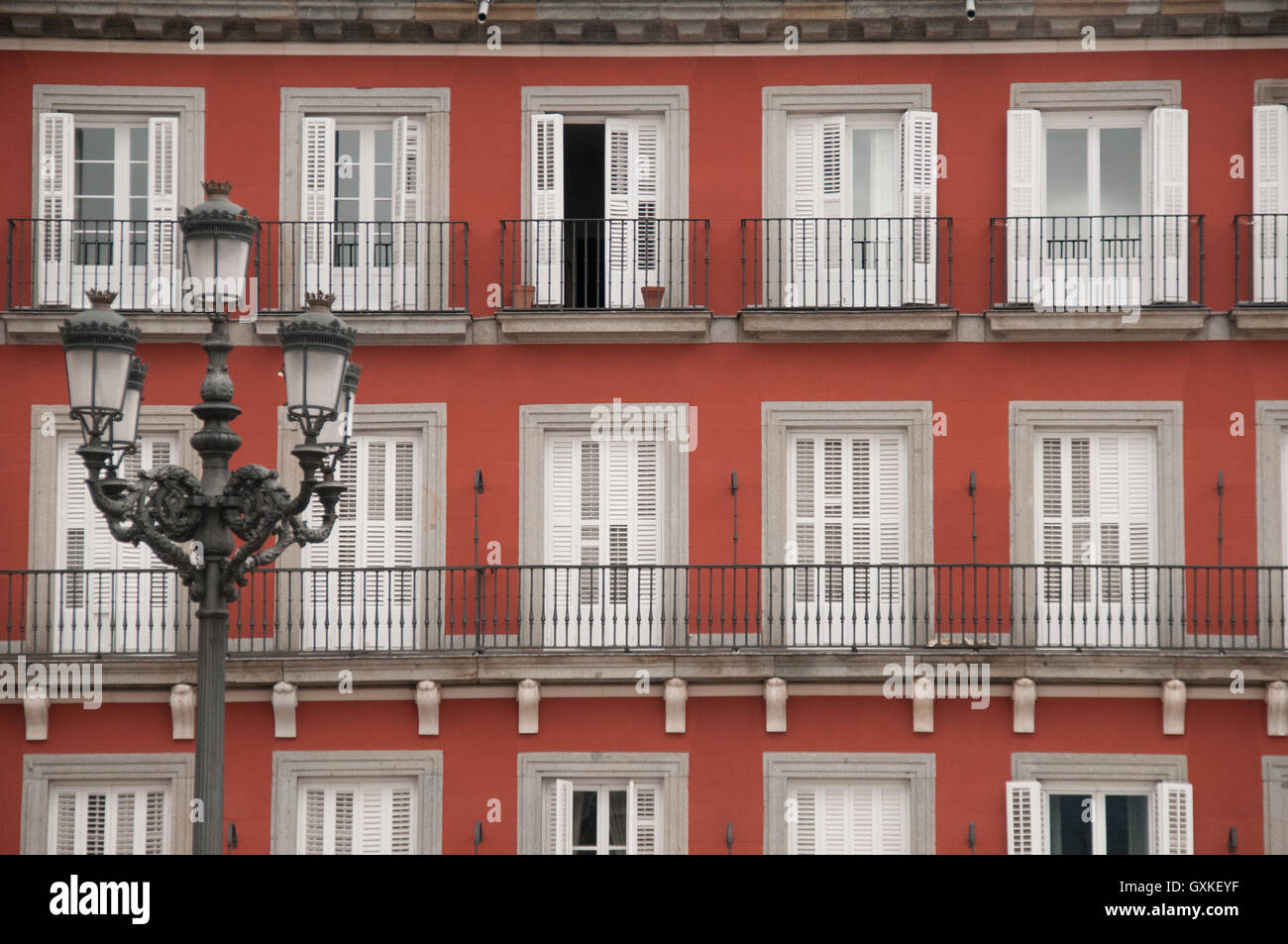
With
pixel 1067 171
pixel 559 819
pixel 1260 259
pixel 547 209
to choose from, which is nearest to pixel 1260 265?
pixel 1260 259

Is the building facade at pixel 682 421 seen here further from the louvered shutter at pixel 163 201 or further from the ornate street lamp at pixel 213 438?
the ornate street lamp at pixel 213 438

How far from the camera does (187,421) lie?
1625 cm

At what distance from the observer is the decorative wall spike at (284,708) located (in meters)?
15.6

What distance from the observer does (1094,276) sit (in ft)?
53.3

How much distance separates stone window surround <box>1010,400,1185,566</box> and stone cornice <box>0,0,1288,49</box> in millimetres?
3620

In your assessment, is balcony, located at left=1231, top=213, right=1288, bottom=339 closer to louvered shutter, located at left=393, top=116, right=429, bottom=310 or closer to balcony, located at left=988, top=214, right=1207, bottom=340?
balcony, located at left=988, top=214, right=1207, bottom=340

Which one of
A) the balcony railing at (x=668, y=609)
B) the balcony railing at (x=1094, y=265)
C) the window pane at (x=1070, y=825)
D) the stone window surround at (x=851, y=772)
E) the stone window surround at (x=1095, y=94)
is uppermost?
the stone window surround at (x=1095, y=94)

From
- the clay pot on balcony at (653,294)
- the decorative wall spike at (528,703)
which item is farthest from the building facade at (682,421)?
the clay pot on balcony at (653,294)

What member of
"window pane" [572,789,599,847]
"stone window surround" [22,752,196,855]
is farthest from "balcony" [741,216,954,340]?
"stone window surround" [22,752,196,855]

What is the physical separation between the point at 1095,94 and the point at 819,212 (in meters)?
2.88

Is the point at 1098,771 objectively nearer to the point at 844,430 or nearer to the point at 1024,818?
the point at 1024,818

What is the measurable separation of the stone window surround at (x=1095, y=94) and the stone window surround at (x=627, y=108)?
10.7 ft
